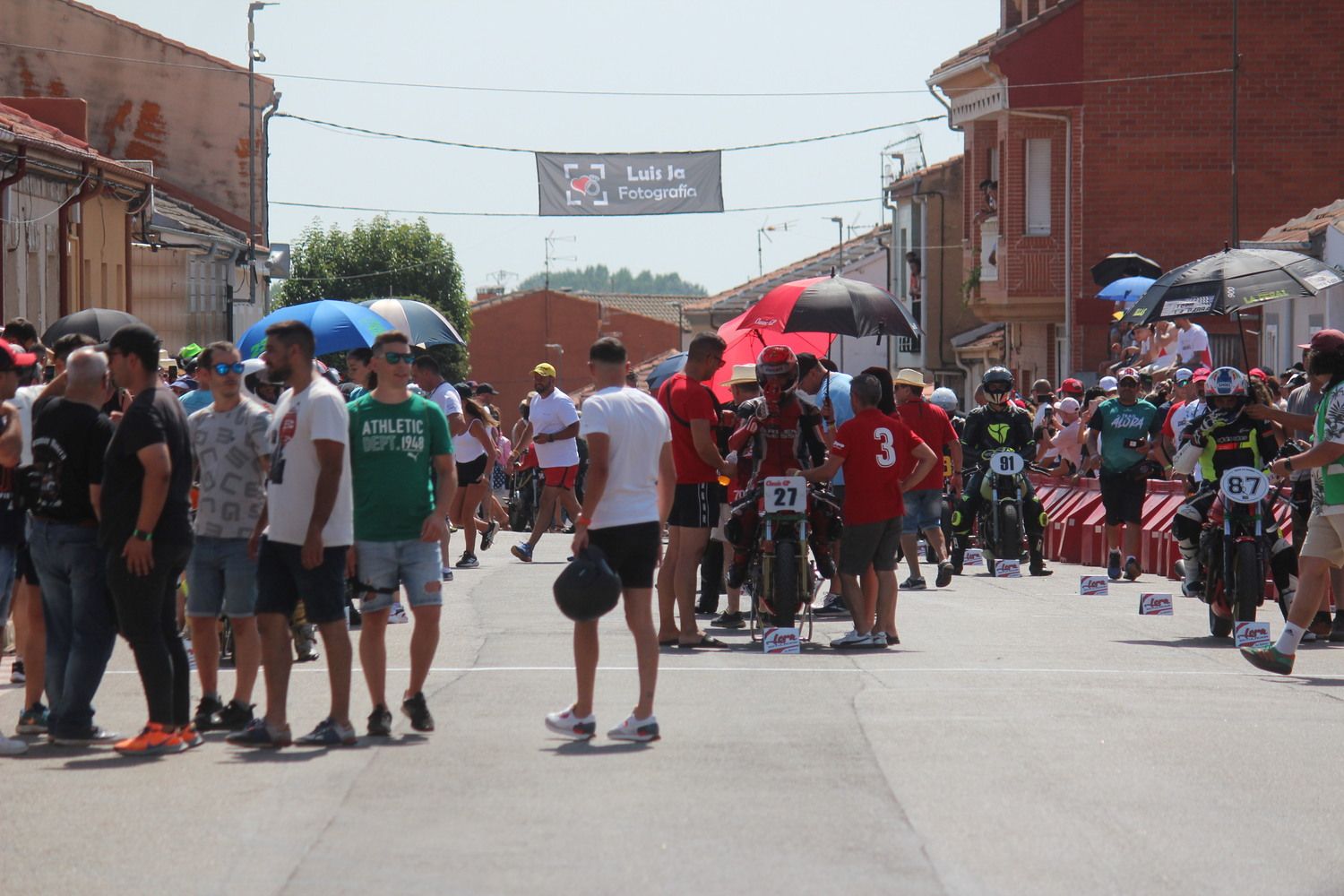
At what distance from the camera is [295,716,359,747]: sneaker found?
9047 mm

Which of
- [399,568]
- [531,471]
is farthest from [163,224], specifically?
[399,568]

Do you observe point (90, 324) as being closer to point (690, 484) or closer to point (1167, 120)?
point (690, 484)

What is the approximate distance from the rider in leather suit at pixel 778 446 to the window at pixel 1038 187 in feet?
91.8

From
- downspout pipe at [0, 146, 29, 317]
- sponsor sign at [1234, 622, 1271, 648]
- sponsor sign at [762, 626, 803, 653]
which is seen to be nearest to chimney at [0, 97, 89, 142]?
downspout pipe at [0, 146, 29, 317]

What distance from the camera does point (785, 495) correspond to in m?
12.5

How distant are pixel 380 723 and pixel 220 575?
107 centimetres

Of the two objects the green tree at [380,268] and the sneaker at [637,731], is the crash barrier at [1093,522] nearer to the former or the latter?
the sneaker at [637,731]

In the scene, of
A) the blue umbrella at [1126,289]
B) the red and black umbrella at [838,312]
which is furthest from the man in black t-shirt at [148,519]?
the blue umbrella at [1126,289]

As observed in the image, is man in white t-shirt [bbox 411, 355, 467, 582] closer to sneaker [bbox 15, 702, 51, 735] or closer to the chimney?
sneaker [bbox 15, 702, 51, 735]

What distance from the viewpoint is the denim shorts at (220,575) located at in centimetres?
949

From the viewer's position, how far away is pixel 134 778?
27.5 feet

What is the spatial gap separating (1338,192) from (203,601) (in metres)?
33.4

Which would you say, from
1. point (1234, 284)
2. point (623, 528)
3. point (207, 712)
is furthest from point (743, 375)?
point (1234, 284)

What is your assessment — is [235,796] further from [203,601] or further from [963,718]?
[963,718]
